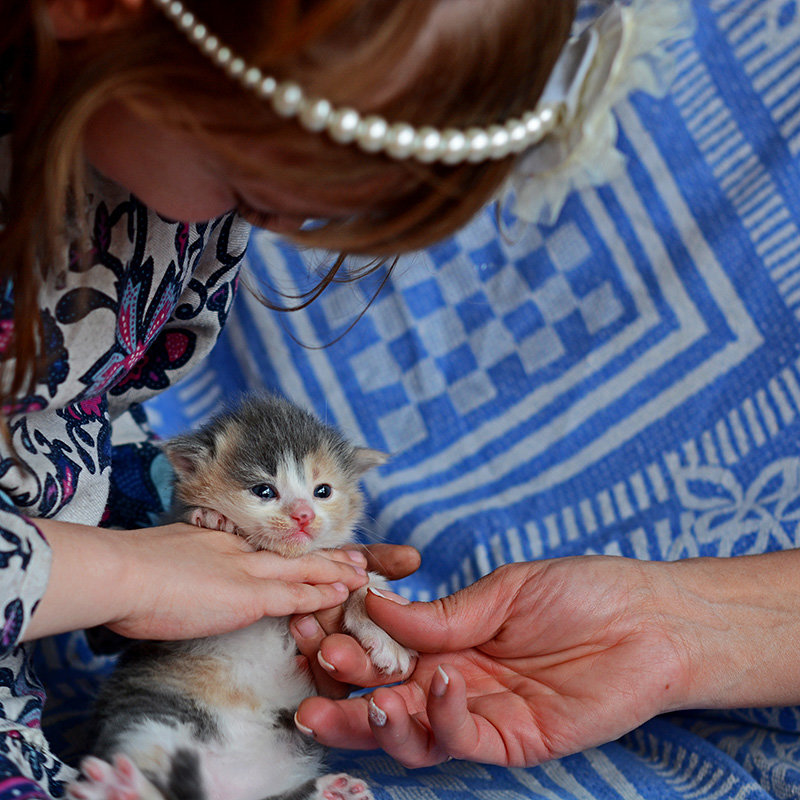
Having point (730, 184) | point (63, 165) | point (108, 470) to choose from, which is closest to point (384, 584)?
point (108, 470)

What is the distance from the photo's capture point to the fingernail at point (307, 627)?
4.23ft

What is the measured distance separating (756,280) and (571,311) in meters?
0.41

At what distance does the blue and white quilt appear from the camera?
5.91ft

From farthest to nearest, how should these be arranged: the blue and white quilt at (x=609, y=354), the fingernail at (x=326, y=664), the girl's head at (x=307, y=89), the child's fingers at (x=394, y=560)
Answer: the blue and white quilt at (x=609, y=354) → the child's fingers at (x=394, y=560) → the fingernail at (x=326, y=664) → the girl's head at (x=307, y=89)

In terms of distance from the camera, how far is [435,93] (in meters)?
0.75

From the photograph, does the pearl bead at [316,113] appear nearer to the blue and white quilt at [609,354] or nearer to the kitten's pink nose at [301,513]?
the kitten's pink nose at [301,513]

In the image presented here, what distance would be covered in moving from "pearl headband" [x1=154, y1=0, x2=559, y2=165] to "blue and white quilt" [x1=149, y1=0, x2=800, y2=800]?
95 cm

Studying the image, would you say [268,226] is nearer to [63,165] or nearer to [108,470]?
[63,165]

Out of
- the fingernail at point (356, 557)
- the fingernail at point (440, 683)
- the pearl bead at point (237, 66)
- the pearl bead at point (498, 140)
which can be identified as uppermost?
the pearl bead at point (237, 66)

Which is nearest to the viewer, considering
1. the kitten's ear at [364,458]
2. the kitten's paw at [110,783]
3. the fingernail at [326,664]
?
the kitten's paw at [110,783]

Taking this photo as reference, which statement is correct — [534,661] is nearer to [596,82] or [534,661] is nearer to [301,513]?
[301,513]

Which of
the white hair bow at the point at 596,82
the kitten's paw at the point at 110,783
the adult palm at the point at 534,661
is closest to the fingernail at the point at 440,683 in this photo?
the adult palm at the point at 534,661

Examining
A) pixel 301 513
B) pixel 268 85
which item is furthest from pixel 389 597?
pixel 268 85

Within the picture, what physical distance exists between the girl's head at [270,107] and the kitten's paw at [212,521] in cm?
54
